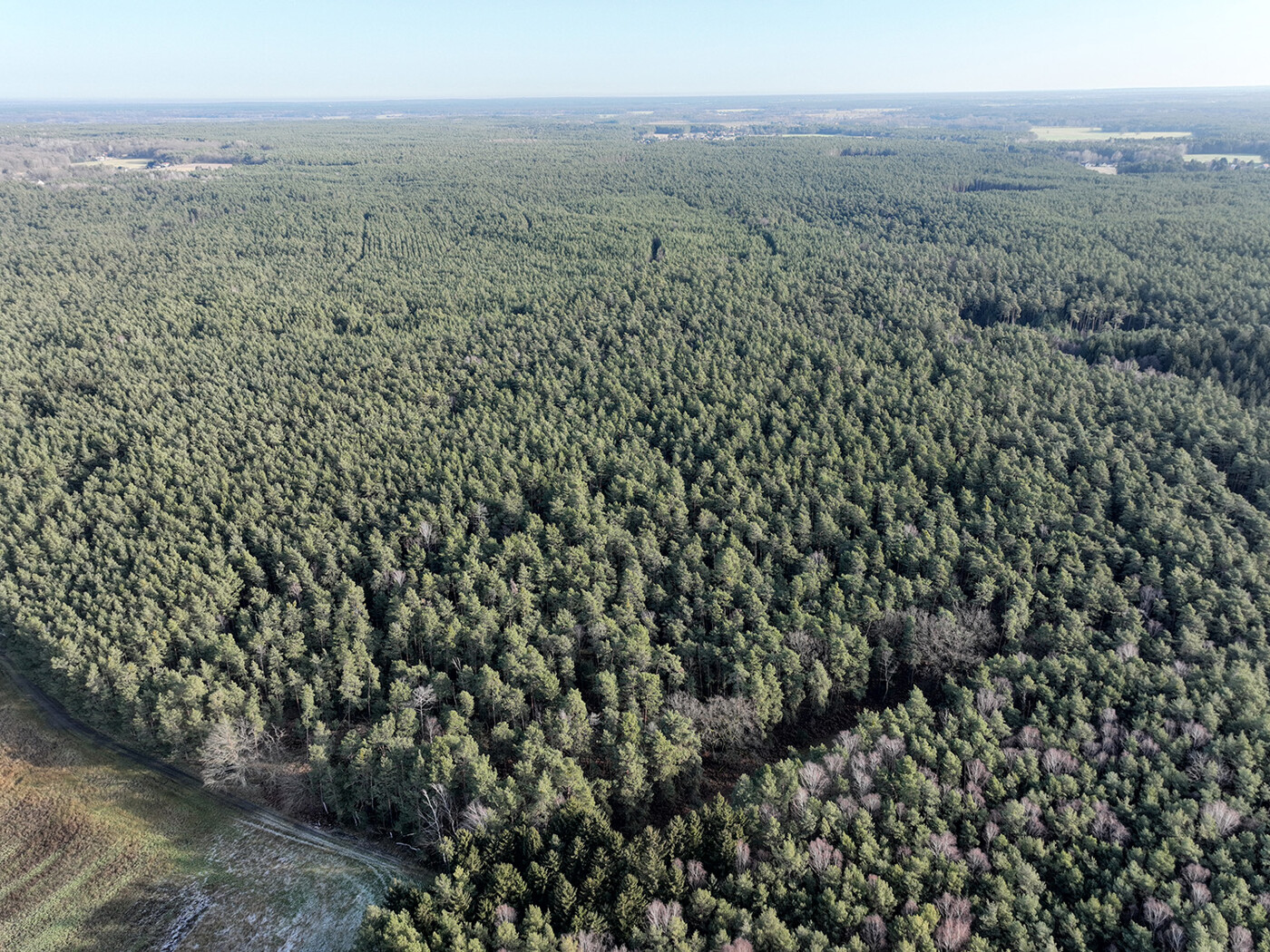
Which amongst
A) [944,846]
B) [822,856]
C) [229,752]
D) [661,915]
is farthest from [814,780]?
[229,752]

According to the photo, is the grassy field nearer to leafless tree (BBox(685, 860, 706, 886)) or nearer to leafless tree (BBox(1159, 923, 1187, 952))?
leafless tree (BBox(685, 860, 706, 886))

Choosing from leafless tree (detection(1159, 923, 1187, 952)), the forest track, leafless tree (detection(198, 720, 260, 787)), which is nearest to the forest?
leafless tree (detection(1159, 923, 1187, 952))

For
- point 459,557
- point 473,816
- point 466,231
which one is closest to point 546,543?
point 459,557

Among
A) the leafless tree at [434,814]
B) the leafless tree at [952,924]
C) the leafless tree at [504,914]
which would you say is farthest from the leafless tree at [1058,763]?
the leafless tree at [434,814]

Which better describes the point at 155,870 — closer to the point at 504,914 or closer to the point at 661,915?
the point at 504,914

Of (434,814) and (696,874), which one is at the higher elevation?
(696,874)

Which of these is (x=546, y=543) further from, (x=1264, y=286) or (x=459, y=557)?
(x=1264, y=286)
